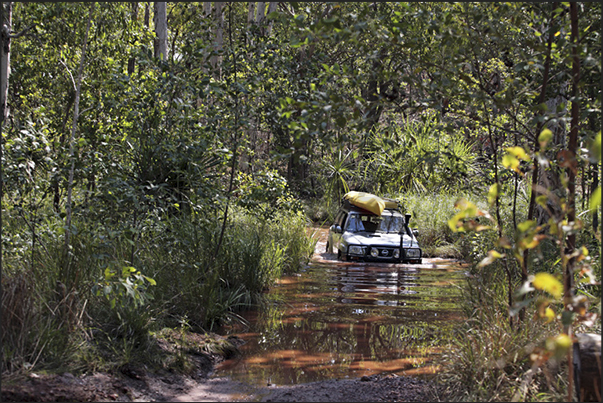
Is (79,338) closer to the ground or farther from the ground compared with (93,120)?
closer to the ground

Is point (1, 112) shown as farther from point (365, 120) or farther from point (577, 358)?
point (577, 358)

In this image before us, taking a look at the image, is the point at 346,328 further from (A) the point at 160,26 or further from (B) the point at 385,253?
(A) the point at 160,26

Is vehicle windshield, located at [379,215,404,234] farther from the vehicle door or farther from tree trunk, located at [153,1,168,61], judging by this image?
tree trunk, located at [153,1,168,61]

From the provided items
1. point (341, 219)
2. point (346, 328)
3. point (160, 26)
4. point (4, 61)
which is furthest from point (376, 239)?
point (4, 61)

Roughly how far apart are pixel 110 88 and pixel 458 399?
5.95 metres

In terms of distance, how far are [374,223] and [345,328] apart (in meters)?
6.62

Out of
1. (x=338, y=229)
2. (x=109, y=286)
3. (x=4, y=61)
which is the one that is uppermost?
(x=4, y=61)

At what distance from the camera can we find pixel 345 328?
292 inches

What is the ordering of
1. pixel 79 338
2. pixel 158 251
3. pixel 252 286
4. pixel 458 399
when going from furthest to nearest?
pixel 252 286 < pixel 158 251 < pixel 79 338 < pixel 458 399

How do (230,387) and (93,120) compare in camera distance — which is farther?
(93,120)

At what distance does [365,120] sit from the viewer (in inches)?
183

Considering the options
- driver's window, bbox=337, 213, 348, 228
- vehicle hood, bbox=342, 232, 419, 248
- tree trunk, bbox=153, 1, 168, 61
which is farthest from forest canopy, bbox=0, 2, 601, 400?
tree trunk, bbox=153, 1, 168, 61

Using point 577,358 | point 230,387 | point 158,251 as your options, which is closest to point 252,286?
point 158,251

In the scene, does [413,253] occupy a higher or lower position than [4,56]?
lower
